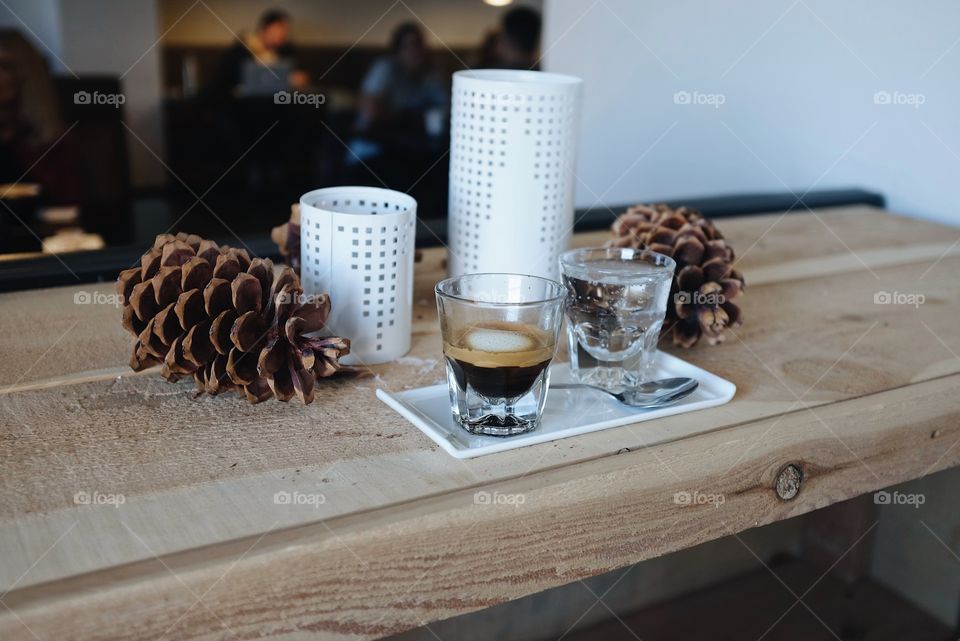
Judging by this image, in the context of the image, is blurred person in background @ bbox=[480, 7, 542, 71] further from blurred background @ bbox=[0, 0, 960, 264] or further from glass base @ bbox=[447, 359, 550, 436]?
glass base @ bbox=[447, 359, 550, 436]

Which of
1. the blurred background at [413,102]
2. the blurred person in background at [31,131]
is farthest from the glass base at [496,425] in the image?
the blurred person in background at [31,131]

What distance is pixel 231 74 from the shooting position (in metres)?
4.49

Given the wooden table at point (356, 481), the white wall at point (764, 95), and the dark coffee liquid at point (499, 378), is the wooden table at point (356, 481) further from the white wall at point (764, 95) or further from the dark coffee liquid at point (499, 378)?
the white wall at point (764, 95)

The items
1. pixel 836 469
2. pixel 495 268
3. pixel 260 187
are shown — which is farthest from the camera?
pixel 260 187

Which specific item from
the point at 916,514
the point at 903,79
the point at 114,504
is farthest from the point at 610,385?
the point at 903,79

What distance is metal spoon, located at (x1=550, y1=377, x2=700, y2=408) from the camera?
684 mm

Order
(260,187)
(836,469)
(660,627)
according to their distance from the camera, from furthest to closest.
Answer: (260,187) < (660,627) < (836,469)

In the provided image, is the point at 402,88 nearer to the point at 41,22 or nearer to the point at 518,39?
the point at 518,39

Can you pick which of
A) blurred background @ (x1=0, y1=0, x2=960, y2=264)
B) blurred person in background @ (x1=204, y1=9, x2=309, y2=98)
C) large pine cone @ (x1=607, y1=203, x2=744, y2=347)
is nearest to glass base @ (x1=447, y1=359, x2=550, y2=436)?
large pine cone @ (x1=607, y1=203, x2=744, y2=347)

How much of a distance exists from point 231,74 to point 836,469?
4266 mm

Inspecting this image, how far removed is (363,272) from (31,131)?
3226 millimetres

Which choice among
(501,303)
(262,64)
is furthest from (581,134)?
(262,64)

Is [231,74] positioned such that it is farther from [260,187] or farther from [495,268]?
[495,268]

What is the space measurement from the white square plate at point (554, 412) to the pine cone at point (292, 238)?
7.8 inches
